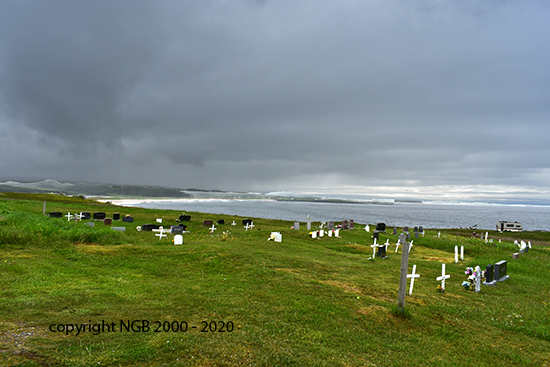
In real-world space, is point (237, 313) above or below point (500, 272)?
above

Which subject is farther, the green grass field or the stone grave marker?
the stone grave marker

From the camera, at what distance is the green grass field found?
22.6 feet

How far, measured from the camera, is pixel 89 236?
808 inches

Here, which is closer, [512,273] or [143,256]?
[143,256]

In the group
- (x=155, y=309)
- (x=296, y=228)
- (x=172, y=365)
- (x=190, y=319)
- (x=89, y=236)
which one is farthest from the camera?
(x=296, y=228)

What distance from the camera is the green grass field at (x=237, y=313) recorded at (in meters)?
6.89

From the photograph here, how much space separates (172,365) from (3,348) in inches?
140

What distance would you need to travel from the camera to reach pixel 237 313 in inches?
374

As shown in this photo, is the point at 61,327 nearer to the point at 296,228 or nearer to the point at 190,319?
the point at 190,319

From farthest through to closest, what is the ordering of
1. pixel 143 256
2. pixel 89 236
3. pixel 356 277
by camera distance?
pixel 89 236 < pixel 143 256 < pixel 356 277

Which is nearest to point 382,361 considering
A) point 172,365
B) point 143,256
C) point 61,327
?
point 172,365

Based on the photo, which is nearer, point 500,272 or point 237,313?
point 237,313

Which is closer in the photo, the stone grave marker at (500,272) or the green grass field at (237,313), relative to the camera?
the green grass field at (237,313)

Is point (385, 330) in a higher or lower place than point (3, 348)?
lower
